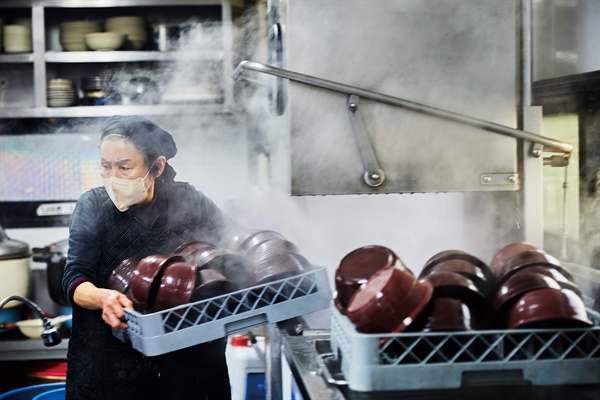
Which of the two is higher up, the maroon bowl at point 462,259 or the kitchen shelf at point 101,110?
the kitchen shelf at point 101,110

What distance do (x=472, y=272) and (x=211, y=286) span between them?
0.55 m

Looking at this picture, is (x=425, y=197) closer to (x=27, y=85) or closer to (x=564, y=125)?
(x=564, y=125)

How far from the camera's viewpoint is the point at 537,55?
204 centimetres

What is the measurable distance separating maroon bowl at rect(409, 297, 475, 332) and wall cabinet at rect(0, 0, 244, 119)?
2.50m

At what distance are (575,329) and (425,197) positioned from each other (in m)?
Answer: 1.22

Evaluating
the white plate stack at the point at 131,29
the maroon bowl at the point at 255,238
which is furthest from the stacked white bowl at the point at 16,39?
the maroon bowl at the point at 255,238

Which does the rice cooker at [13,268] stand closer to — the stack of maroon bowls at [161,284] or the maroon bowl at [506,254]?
the stack of maroon bowls at [161,284]

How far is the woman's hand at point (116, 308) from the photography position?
1.58 m

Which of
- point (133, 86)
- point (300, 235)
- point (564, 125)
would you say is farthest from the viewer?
point (133, 86)

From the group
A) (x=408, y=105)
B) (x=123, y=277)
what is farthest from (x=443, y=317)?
(x=123, y=277)

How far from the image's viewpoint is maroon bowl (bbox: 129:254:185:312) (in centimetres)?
150

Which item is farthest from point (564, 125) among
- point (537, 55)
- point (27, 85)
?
point (27, 85)

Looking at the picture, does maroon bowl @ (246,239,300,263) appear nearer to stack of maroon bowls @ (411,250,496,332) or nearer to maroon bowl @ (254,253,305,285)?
maroon bowl @ (254,253,305,285)

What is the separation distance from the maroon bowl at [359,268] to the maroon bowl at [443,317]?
148mm
